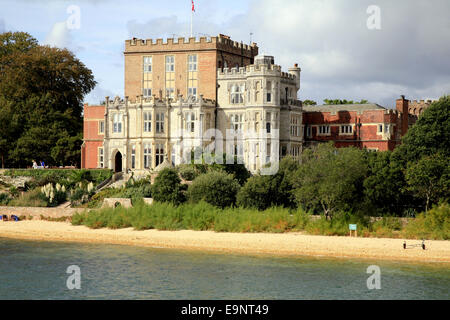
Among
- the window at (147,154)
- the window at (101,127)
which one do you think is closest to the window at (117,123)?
the window at (147,154)

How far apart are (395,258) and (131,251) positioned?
51.6ft

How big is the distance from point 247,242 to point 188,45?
27660 millimetres

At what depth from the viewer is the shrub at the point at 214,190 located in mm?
52594

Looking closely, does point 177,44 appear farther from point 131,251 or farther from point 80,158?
point 131,251

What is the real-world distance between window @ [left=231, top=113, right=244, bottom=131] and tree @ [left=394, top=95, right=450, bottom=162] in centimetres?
1862

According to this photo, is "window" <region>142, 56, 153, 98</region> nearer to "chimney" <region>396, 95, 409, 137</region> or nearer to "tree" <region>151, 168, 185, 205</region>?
"tree" <region>151, 168, 185, 205</region>

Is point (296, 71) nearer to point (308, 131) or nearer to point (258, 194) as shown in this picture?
point (308, 131)

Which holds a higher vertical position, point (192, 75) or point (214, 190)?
point (192, 75)

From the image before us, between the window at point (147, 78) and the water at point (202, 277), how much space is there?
1060 inches

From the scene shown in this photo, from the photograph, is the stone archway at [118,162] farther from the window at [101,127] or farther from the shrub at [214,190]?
the shrub at [214,190]

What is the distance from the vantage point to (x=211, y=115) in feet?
215

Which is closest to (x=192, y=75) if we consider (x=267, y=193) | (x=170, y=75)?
(x=170, y=75)
